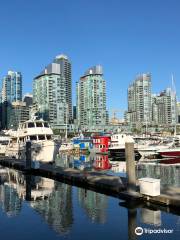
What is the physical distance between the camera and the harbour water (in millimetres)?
16634

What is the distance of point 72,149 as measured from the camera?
92.8 meters

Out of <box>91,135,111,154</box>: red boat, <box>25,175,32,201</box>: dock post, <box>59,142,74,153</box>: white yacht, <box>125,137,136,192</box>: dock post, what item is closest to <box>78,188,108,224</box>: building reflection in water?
<box>125,137,136,192</box>: dock post

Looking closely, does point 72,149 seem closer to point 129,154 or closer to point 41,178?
point 41,178

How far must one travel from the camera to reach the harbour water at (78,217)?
54.6ft

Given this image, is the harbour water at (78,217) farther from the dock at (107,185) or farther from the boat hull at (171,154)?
the boat hull at (171,154)

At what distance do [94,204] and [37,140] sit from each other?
2790cm

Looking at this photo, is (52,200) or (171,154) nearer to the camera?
(52,200)

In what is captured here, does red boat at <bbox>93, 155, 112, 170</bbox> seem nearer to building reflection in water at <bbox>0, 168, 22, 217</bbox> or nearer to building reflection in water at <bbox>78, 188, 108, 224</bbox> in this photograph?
building reflection in water at <bbox>0, 168, 22, 217</bbox>

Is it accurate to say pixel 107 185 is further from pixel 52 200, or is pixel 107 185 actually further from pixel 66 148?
pixel 66 148

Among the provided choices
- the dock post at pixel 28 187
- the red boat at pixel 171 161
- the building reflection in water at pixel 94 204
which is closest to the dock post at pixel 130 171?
the building reflection in water at pixel 94 204

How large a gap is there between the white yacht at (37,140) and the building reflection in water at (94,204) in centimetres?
2171

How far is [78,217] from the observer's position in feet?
→ 64.4

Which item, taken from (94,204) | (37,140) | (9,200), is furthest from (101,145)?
(94,204)

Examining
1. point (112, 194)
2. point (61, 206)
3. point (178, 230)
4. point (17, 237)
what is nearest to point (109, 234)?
point (178, 230)
